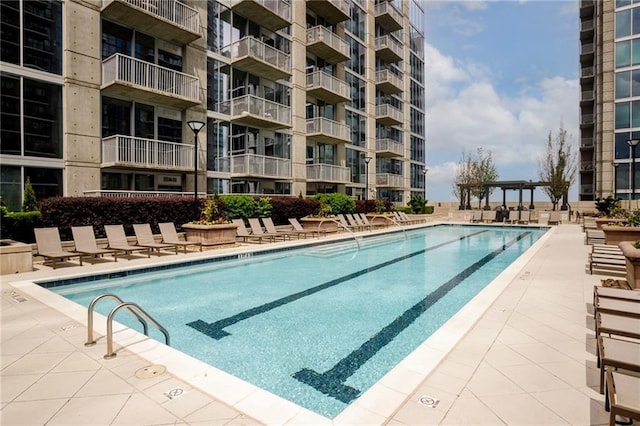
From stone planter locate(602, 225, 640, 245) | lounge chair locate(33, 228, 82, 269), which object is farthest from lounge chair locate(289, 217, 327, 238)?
stone planter locate(602, 225, 640, 245)

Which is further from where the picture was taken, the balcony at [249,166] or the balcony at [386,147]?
the balcony at [386,147]

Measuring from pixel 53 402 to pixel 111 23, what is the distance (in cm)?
1542

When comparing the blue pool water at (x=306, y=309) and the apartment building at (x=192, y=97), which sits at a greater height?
the apartment building at (x=192, y=97)

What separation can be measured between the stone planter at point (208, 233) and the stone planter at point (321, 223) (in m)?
5.33

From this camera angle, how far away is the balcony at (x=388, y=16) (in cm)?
2955

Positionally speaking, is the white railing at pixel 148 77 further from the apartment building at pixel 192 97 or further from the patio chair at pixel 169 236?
the patio chair at pixel 169 236

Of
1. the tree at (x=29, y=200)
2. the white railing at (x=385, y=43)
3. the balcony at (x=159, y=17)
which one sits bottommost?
the tree at (x=29, y=200)

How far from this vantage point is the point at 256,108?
60.3ft

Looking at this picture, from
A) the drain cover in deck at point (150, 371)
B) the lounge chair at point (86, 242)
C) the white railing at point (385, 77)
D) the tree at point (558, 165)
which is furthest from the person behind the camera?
the tree at point (558, 165)

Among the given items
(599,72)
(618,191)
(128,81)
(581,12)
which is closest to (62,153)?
(128,81)

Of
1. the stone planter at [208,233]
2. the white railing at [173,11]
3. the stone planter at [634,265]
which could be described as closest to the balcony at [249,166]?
the stone planter at [208,233]

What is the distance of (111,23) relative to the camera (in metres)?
A: 13.8

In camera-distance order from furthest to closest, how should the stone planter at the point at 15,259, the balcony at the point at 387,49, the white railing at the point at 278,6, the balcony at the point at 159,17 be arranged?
the balcony at the point at 387,49 < the white railing at the point at 278,6 < the balcony at the point at 159,17 < the stone planter at the point at 15,259

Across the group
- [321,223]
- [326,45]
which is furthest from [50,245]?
[326,45]
